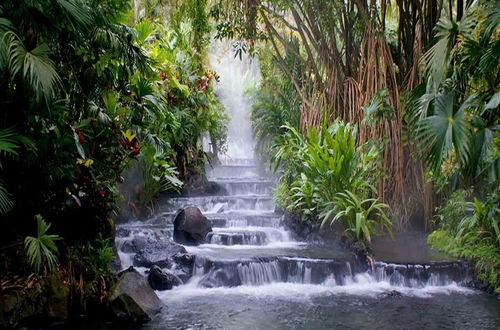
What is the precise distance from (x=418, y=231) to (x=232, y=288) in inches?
132

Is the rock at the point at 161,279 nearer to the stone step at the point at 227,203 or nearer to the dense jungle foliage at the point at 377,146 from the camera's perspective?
the dense jungle foliage at the point at 377,146

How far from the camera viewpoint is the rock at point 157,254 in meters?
6.68

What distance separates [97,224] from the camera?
5223 mm

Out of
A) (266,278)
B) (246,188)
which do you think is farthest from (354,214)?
(246,188)

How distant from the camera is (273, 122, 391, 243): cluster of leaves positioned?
7031 mm

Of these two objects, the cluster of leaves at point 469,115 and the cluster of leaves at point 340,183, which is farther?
the cluster of leaves at point 340,183

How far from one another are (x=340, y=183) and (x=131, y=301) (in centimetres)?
356

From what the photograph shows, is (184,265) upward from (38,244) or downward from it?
downward

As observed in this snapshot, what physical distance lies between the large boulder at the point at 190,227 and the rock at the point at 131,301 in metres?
2.56

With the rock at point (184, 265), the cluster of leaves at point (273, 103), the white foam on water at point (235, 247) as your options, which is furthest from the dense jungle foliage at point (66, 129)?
the cluster of leaves at point (273, 103)

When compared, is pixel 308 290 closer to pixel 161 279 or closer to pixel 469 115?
pixel 161 279

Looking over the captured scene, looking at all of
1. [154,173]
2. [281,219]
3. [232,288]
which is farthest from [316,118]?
[232,288]

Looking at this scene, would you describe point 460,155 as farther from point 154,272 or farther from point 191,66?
point 191,66

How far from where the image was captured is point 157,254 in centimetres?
686
